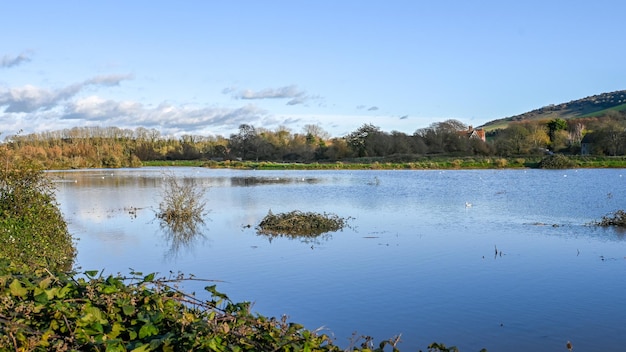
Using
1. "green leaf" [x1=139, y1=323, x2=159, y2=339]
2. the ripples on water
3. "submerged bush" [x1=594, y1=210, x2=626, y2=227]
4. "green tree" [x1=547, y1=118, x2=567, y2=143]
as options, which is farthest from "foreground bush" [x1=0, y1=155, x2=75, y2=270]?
"green tree" [x1=547, y1=118, x2=567, y2=143]

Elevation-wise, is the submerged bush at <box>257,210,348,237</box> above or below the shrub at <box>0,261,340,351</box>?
below

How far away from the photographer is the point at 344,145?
80000mm

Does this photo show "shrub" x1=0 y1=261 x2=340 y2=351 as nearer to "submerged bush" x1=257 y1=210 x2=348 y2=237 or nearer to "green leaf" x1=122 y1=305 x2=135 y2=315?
"green leaf" x1=122 y1=305 x2=135 y2=315

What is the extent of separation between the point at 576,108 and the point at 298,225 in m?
140

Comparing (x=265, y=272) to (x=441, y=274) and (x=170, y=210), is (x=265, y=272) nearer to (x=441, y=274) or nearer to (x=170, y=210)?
(x=441, y=274)

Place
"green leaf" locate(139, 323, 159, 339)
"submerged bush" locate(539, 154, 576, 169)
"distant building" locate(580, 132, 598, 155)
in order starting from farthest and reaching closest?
"distant building" locate(580, 132, 598, 155)
"submerged bush" locate(539, 154, 576, 169)
"green leaf" locate(139, 323, 159, 339)

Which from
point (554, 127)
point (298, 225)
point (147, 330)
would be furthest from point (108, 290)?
point (554, 127)

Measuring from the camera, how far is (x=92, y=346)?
271cm

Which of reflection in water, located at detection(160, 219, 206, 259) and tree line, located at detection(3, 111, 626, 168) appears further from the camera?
tree line, located at detection(3, 111, 626, 168)

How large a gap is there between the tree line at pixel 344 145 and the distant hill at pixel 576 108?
2423 cm

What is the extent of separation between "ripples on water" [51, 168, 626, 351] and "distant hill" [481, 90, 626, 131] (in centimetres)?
11464

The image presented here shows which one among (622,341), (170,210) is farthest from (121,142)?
(622,341)

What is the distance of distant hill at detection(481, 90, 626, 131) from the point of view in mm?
129375

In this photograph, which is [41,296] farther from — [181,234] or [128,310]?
[181,234]
